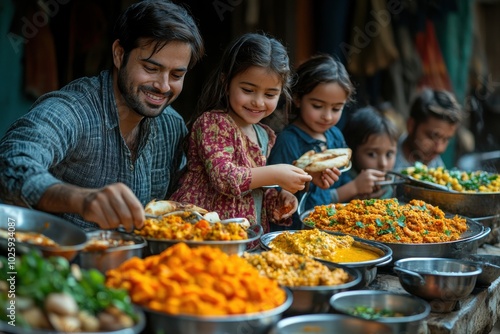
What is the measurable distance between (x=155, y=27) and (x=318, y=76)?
1317mm

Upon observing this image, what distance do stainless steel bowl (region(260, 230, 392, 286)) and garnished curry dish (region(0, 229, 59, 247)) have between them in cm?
93

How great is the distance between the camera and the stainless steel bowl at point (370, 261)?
2.41 m

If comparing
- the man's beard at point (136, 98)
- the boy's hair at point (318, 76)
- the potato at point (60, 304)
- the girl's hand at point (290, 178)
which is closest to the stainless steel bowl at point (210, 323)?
the potato at point (60, 304)

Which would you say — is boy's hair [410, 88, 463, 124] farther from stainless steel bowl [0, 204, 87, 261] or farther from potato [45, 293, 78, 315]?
potato [45, 293, 78, 315]

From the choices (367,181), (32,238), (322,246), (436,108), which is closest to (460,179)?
(367,181)

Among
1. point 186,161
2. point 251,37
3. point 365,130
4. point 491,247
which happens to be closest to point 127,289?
point 186,161

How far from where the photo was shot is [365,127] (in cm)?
485

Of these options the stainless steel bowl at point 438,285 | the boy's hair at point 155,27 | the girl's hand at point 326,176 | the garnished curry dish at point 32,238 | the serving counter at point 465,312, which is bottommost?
the serving counter at point 465,312

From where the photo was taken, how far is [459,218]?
11.1 feet

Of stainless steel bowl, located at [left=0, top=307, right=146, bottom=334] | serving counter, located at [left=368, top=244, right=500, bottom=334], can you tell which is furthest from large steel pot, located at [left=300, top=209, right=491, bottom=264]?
stainless steel bowl, located at [left=0, top=307, right=146, bottom=334]

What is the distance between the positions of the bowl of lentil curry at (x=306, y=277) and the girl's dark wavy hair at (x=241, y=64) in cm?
125

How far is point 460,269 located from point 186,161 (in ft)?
5.39

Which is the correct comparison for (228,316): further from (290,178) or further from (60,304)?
(290,178)

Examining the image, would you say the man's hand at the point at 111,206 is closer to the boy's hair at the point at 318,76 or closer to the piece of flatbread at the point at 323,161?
the piece of flatbread at the point at 323,161
